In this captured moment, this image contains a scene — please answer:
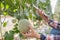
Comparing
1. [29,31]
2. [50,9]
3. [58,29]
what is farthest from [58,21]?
[50,9]

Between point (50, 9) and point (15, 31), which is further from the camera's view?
point (50, 9)

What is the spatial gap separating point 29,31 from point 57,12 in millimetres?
182

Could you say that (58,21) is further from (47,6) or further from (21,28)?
(47,6)

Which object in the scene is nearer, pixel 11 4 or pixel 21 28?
Result: pixel 21 28

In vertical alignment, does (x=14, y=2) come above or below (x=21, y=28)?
above

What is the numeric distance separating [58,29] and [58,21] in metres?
0.05

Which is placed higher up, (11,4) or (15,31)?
(11,4)

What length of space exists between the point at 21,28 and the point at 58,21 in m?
0.25

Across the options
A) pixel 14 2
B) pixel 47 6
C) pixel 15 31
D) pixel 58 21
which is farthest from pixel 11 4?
pixel 47 6

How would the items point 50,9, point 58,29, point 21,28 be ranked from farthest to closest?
point 50,9 < point 58,29 < point 21,28

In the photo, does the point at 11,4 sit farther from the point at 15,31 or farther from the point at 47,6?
the point at 47,6

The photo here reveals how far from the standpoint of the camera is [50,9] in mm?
1834

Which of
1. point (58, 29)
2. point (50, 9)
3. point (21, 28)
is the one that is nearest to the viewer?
point (21, 28)

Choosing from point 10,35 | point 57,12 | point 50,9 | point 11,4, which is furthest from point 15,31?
point 50,9
